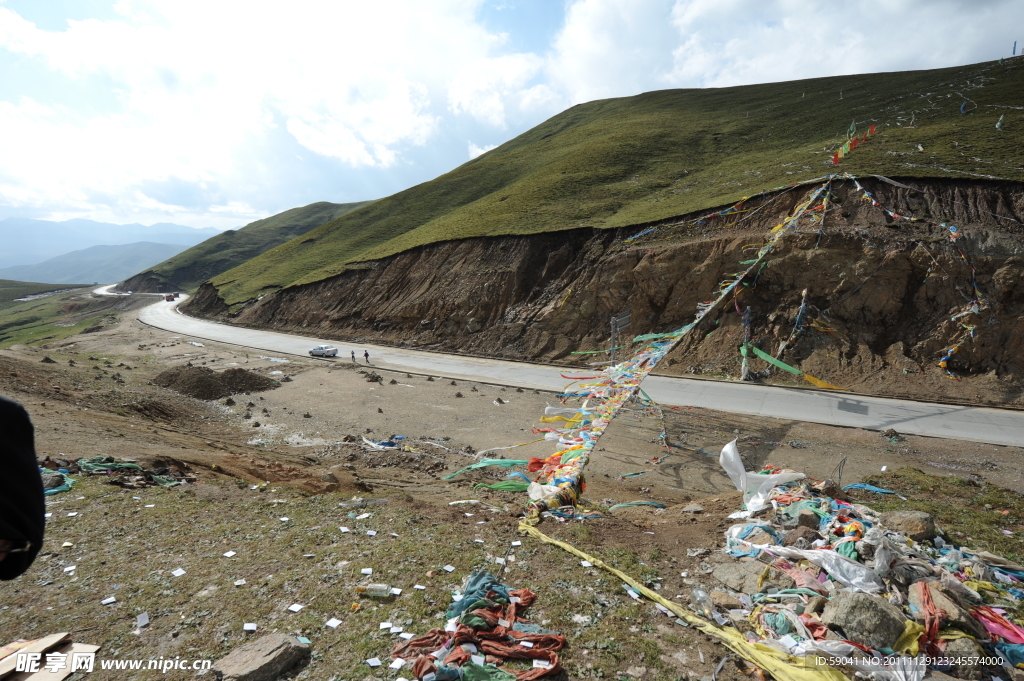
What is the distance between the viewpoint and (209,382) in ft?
68.1

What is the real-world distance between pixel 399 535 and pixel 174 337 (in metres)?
39.9

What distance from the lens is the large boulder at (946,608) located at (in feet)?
16.9

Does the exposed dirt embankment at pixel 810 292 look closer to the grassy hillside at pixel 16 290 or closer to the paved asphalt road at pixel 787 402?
the paved asphalt road at pixel 787 402

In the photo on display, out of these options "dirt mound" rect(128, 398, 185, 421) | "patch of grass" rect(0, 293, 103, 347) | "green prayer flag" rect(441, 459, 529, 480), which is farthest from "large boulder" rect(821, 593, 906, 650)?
"patch of grass" rect(0, 293, 103, 347)

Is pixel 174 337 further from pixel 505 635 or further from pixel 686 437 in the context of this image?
pixel 505 635

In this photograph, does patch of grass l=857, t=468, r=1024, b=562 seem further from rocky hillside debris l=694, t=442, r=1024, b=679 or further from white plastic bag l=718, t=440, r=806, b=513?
white plastic bag l=718, t=440, r=806, b=513

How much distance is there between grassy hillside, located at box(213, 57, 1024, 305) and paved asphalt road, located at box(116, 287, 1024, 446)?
40.4ft

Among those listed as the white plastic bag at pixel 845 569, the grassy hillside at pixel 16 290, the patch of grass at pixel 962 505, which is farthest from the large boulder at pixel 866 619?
the grassy hillside at pixel 16 290

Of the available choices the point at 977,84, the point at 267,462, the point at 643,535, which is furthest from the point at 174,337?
the point at 977,84

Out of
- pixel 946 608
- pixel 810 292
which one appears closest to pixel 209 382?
pixel 946 608

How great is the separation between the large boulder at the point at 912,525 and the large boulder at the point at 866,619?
2709mm

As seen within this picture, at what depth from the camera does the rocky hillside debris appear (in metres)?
5.00

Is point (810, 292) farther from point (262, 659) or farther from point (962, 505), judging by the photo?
point (262, 659)

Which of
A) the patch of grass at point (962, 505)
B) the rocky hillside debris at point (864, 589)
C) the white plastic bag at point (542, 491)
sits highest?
the rocky hillside debris at point (864, 589)
